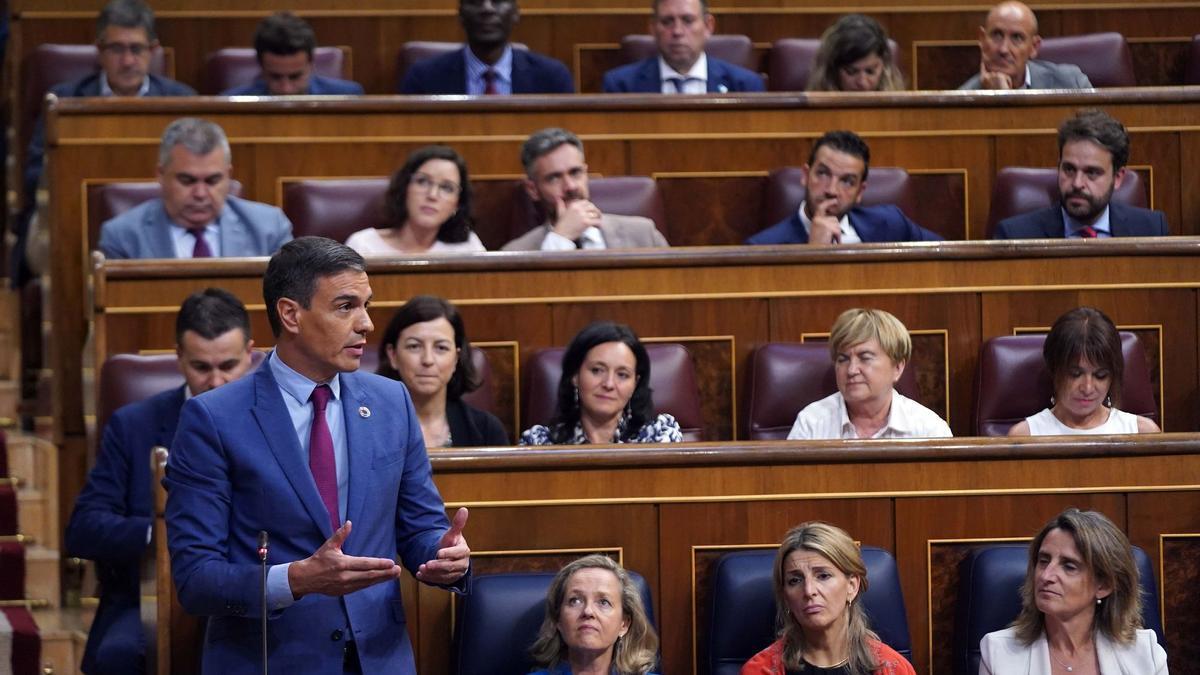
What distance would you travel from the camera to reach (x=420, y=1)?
3377 millimetres

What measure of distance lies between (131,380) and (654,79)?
1.22m

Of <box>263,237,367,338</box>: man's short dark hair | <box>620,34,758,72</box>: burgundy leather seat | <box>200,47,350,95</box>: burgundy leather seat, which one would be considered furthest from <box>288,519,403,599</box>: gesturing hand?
<box>620,34,758,72</box>: burgundy leather seat

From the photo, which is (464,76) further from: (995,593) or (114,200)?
(995,593)

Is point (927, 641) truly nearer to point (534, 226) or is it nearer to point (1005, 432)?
point (1005, 432)

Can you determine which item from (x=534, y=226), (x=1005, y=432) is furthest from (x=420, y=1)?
(x=1005, y=432)

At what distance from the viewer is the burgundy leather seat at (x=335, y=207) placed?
8.64 feet

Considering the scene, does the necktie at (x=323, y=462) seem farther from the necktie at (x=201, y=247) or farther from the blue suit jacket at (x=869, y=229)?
the blue suit jacket at (x=869, y=229)

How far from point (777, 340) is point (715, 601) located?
0.61 m

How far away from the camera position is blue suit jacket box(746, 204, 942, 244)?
8.52 ft

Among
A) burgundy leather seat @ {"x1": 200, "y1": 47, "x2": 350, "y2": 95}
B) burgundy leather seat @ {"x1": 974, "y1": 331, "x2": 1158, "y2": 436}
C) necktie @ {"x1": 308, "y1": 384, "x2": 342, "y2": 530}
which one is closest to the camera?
necktie @ {"x1": 308, "y1": 384, "x2": 342, "y2": 530}

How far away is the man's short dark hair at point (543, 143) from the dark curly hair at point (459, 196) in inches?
3.5

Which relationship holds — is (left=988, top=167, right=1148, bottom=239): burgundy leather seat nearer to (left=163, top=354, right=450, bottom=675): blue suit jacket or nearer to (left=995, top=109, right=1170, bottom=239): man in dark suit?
(left=995, top=109, right=1170, bottom=239): man in dark suit

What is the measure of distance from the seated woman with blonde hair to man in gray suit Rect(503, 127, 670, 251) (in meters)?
0.88

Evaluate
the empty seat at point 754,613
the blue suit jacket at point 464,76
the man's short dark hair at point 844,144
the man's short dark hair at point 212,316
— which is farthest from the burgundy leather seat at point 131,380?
the blue suit jacket at point 464,76
